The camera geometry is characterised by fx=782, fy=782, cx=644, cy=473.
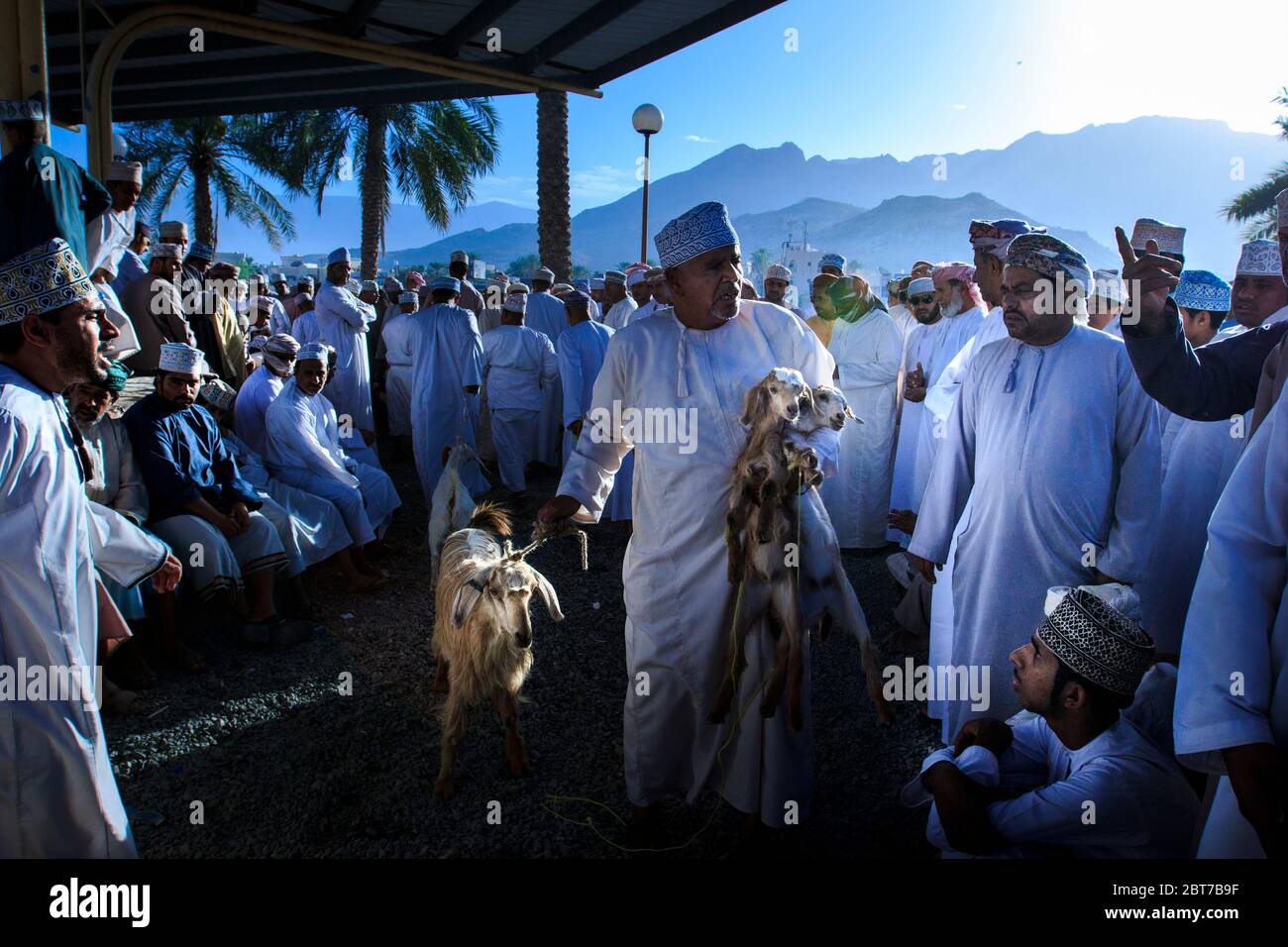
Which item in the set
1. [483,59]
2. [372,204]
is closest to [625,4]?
[483,59]

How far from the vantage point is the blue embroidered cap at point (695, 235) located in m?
3.05

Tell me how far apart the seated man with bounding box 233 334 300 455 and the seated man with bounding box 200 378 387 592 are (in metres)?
0.09

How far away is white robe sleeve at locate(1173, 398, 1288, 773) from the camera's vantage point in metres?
1.77

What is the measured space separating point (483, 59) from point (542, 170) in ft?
17.6

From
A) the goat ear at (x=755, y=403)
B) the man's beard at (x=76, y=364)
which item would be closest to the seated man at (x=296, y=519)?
the man's beard at (x=76, y=364)

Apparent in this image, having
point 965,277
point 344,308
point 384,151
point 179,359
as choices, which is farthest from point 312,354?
point 384,151

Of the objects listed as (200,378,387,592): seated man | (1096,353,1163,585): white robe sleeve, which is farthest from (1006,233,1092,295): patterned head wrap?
(200,378,387,592): seated man

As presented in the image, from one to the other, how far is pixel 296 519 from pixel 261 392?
1.35 m

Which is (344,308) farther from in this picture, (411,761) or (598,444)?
(598,444)

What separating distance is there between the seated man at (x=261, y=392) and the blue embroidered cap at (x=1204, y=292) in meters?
6.29

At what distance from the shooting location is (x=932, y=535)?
11.8ft

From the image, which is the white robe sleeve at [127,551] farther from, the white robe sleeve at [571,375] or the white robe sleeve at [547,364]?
the white robe sleeve at [547,364]

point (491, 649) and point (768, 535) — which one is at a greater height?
point (768, 535)

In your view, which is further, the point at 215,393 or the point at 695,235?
the point at 215,393
